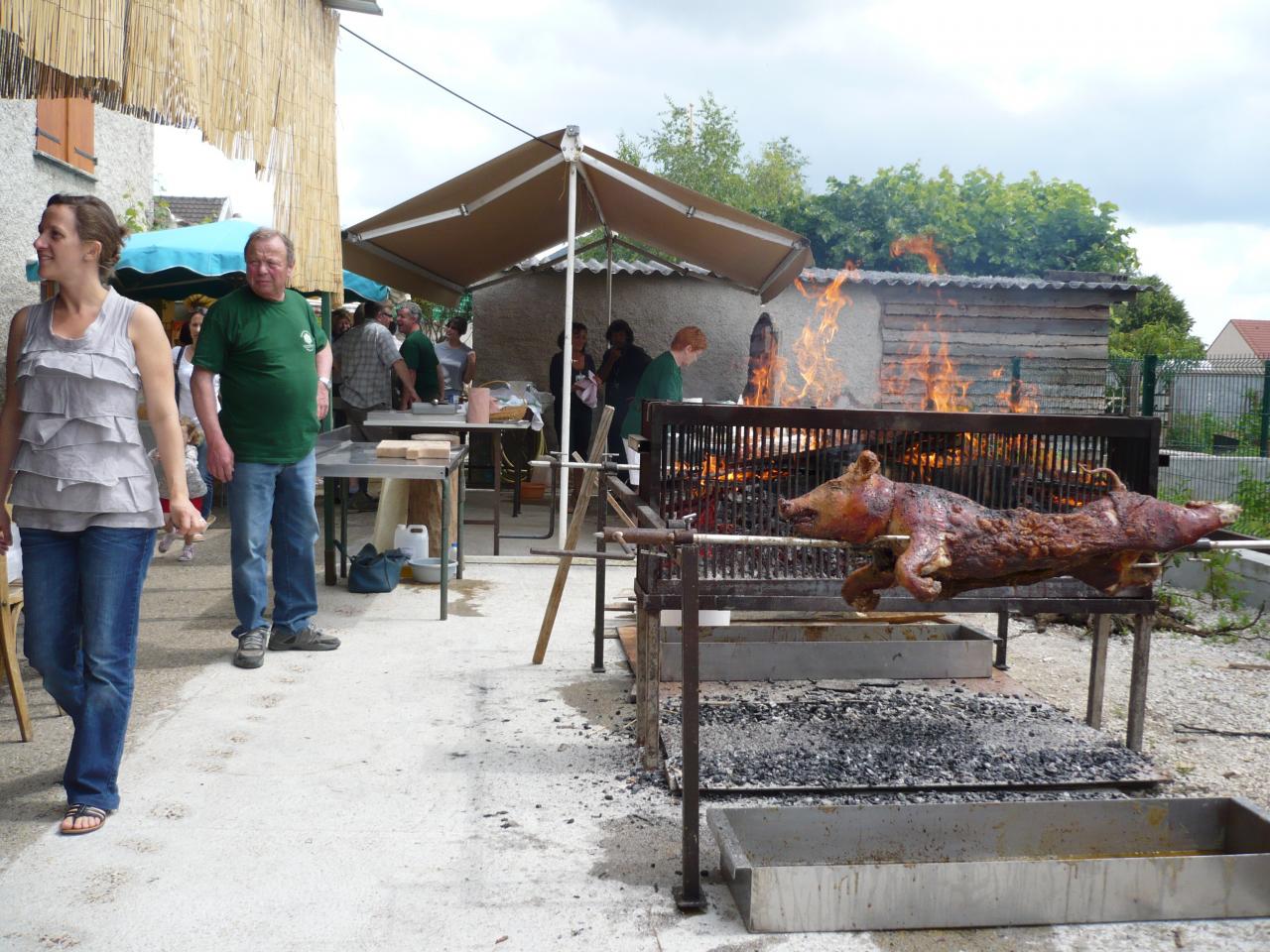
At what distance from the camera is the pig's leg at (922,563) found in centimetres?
313

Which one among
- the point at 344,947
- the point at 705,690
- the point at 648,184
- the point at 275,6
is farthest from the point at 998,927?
the point at 648,184

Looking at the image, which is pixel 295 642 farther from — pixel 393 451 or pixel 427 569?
pixel 427 569

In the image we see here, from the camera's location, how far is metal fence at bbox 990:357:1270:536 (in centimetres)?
979

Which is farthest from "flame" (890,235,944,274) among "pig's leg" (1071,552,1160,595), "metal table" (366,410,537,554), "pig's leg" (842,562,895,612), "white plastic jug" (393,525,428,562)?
"pig's leg" (842,562,895,612)

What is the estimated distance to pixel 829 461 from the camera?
455 centimetres

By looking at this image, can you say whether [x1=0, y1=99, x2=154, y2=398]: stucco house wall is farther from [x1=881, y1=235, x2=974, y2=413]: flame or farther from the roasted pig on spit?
[x1=881, y1=235, x2=974, y2=413]: flame

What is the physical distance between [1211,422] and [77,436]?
1123 cm

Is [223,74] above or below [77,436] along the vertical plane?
above

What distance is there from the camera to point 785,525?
4.61 metres

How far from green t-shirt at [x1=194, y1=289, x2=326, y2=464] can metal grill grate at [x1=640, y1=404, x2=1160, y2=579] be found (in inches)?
87.4

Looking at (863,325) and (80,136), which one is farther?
(863,325)

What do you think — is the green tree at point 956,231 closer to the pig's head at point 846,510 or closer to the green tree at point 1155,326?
the green tree at point 1155,326

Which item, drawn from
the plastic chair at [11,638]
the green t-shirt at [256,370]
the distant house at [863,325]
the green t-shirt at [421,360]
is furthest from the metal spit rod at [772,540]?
the distant house at [863,325]

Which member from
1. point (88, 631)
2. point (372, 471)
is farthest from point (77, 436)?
point (372, 471)
